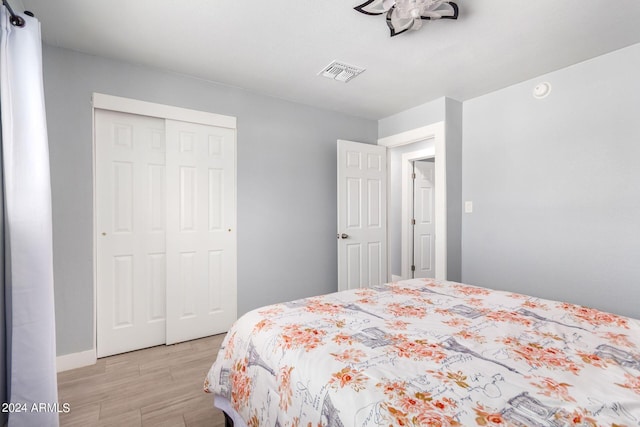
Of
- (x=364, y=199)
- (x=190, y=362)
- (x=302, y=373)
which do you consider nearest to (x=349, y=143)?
(x=364, y=199)

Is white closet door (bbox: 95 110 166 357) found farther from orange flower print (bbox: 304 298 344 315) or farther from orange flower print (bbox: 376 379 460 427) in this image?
orange flower print (bbox: 376 379 460 427)

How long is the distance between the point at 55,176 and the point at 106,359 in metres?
1.48

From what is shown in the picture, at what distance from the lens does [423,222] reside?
4.89 meters

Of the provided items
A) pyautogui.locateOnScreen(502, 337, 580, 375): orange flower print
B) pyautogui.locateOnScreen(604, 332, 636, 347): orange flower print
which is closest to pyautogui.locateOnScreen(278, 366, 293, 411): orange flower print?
pyautogui.locateOnScreen(502, 337, 580, 375): orange flower print

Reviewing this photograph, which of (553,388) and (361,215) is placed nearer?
(553,388)

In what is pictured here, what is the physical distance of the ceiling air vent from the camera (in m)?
2.53

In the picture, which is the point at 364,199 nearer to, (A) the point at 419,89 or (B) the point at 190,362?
(A) the point at 419,89

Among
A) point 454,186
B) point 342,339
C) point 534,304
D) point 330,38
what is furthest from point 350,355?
point 454,186

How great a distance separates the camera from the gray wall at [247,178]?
2285 mm

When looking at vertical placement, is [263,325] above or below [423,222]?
below

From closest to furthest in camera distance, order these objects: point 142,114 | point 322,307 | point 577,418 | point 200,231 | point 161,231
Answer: point 577,418 → point 322,307 → point 142,114 → point 161,231 → point 200,231

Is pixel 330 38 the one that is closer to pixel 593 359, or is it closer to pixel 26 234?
pixel 26 234

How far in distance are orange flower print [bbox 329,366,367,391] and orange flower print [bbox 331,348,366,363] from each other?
63 mm

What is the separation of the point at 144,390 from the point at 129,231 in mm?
1254
